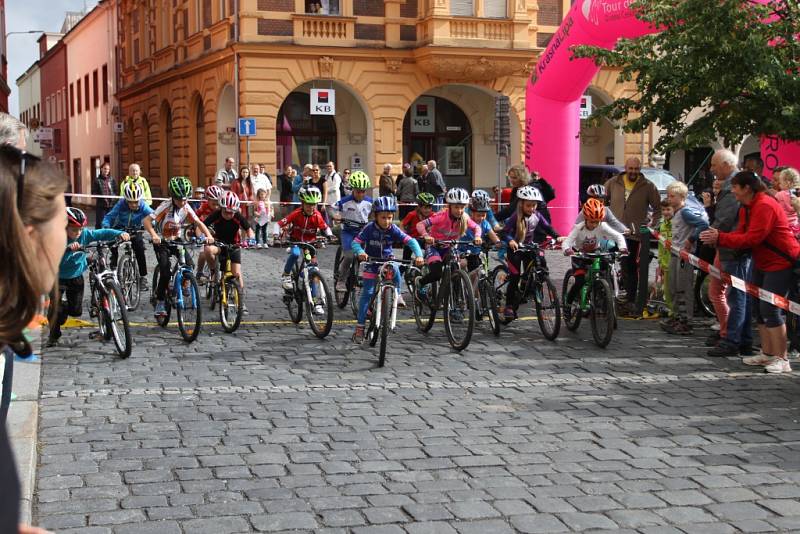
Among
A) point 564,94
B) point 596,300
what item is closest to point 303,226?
point 596,300

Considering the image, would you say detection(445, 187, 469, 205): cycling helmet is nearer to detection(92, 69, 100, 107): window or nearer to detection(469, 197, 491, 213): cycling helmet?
detection(469, 197, 491, 213): cycling helmet

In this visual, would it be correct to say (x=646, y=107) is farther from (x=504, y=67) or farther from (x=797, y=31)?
(x=504, y=67)

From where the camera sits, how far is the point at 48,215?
6.51 feet

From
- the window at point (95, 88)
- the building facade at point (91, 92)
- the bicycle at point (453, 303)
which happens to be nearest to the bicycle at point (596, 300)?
the bicycle at point (453, 303)

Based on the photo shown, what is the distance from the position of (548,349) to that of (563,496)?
5.00 m

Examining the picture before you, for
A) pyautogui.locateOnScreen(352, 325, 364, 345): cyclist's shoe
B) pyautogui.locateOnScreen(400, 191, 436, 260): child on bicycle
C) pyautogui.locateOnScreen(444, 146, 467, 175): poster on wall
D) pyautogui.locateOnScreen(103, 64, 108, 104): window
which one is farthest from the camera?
pyautogui.locateOnScreen(103, 64, 108, 104): window

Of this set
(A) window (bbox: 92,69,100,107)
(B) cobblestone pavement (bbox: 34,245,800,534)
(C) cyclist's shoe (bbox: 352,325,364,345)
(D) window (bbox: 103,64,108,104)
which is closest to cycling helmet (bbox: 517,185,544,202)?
→ (B) cobblestone pavement (bbox: 34,245,800,534)

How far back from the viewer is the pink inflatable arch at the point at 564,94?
52.1 ft

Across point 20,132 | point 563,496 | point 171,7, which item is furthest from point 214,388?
point 171,7

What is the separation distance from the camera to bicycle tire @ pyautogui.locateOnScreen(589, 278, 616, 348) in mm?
10328

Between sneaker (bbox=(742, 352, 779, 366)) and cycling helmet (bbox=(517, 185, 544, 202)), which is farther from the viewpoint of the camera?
cycling helmet (bbox=(517, 185, 544, 202))

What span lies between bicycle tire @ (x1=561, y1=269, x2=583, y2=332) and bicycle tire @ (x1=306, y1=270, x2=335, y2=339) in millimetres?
2388

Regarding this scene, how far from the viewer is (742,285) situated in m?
9.87

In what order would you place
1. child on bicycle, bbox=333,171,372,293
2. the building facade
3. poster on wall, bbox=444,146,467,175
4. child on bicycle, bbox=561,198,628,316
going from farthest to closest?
the building facade → poster on wall, bbox=444,146,467,175 → child on bicycle, bbox=333,171,372,293 → child on bicycle, bbox=561,198,628,316
